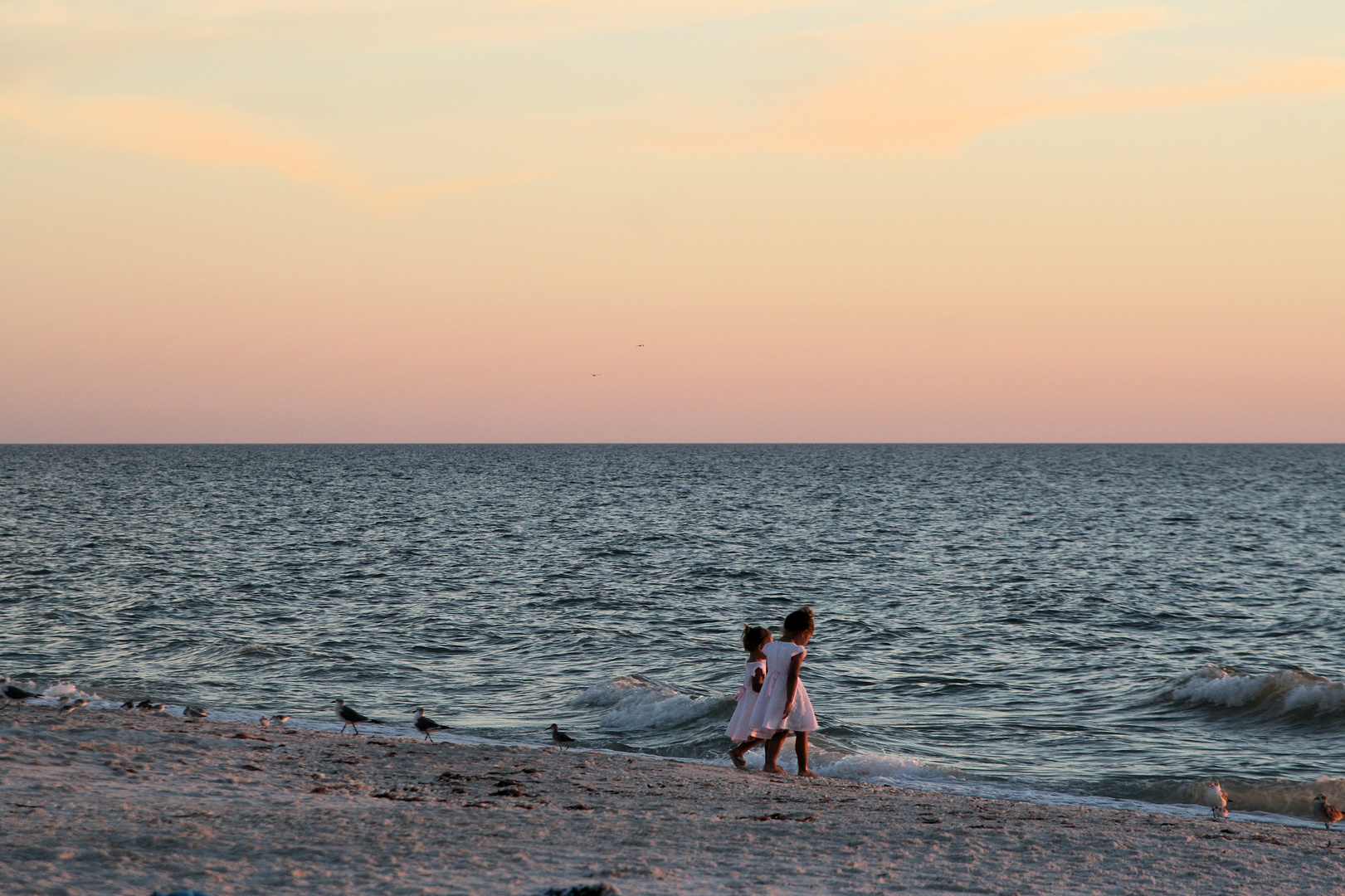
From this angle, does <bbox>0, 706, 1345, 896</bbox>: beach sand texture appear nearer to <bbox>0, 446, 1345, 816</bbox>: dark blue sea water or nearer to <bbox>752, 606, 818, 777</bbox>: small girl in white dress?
<bbox>752, 606, 818, 777</bbox>: small girl in white dress

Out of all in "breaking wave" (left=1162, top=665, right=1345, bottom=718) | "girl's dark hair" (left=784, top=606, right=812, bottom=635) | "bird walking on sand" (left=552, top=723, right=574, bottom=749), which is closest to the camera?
"girl's dark hair" (left=784, top=606, right=812, bottom=635)

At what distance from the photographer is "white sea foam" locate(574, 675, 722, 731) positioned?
15.1 metres

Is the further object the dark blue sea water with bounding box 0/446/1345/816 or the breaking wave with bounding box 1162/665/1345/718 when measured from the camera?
the breaking wave with bounding box 1162/665/1345/718

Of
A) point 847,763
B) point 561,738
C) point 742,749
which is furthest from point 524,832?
point 847,763

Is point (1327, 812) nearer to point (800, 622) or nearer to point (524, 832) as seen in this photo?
point (800, 622)

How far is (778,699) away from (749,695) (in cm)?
38

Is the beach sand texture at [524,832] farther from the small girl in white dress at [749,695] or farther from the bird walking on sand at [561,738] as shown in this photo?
the bird walking on sand at [561,738]

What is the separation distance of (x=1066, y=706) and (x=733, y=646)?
6734mm

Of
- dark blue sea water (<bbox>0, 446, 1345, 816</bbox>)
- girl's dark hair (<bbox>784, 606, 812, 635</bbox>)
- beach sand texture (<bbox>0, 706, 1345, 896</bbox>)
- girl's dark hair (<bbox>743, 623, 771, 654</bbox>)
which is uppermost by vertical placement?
girl's dark hair (<bbox>784, 606, 812, 635</bbox>)

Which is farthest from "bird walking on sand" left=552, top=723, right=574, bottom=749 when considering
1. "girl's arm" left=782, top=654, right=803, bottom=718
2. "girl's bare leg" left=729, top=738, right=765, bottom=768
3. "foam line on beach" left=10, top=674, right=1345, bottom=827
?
"girl's arm" left=782, top=654, right=803, bottom=718

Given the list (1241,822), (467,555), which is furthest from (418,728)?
(467,555)

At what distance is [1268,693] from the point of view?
1642 cm

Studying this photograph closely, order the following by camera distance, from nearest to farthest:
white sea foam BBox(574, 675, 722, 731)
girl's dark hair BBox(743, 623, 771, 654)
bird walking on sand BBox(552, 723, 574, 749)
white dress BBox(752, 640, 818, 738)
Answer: white dress BBox(752, 640, 818, 738) < girl's dark hair BBox(743, 623, 771, 654) < bird walking on sand BBox(552, 723, 574, 749) < white sea foam BBox(574, 675, 722, 731)

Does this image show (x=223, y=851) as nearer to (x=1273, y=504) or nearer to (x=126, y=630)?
(x=126, y=630)
